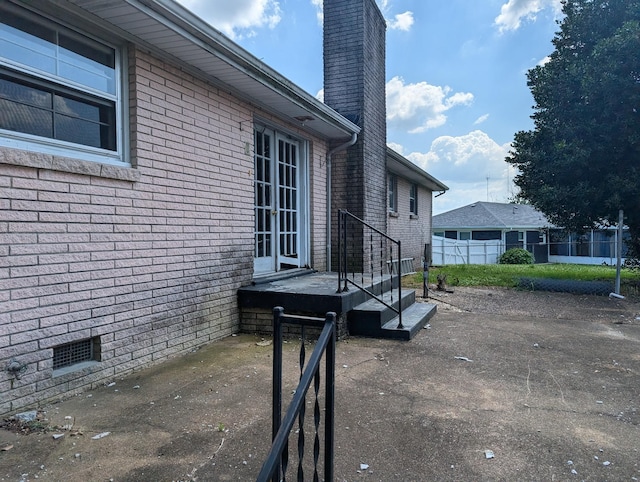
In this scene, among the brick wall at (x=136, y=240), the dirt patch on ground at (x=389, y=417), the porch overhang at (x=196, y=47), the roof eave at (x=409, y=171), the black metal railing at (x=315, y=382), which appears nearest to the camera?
the black metal railing at (x=315, y=382)

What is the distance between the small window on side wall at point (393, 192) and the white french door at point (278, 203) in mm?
5423

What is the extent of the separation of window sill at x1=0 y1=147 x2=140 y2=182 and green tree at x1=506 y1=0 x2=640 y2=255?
30.4ft

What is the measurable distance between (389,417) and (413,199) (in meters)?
12.4

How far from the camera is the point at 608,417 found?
295cm

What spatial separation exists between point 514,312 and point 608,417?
4.36 metres

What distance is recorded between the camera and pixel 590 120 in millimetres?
9180

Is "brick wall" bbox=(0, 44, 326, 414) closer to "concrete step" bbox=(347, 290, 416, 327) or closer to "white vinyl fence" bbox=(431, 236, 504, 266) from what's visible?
"concrete step" bbox=(347, 290, 416, 327)

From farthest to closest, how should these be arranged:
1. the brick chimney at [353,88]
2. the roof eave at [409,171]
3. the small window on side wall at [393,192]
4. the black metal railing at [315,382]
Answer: the small window on side wall at [393,192] → the roof eave at [409,171] → the brick chimney at [353,88] → the black metal railing at [315,382]

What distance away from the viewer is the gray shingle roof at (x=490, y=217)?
26594mm

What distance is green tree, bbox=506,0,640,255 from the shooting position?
8578 millimetres

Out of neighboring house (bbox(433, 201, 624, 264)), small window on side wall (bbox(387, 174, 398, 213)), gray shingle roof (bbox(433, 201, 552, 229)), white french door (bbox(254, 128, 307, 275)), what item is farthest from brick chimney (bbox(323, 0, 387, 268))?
gray shingle roof (bbox(433, 201, 552, 229))

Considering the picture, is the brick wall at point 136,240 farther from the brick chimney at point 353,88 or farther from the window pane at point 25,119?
the brick chimney at point 353,88

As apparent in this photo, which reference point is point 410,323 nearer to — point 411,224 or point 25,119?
point 25,119

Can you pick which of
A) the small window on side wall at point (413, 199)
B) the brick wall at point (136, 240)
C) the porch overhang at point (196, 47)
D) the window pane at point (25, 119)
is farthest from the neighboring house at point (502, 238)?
the window pane at point (25, 119)
